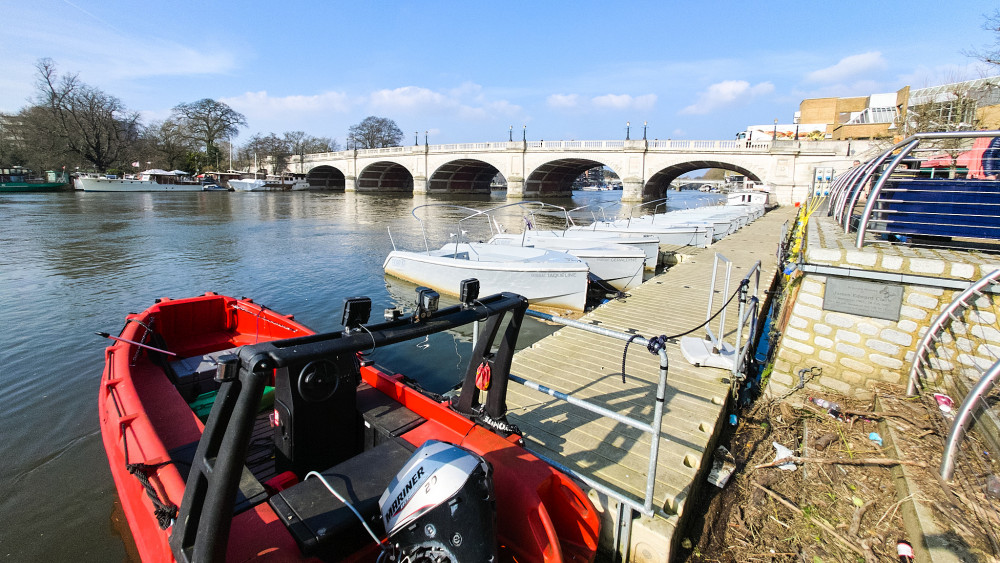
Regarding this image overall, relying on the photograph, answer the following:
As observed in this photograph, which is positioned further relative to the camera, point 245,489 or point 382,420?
point 382,420

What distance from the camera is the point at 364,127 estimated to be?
286ft

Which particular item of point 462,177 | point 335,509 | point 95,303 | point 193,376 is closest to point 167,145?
point 462,177

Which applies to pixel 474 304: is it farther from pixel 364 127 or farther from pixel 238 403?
pixel 364 127

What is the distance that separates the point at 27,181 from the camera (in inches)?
2154

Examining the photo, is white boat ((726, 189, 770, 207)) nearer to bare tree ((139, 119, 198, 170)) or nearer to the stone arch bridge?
the stone arch bridge

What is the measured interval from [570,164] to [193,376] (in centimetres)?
5023

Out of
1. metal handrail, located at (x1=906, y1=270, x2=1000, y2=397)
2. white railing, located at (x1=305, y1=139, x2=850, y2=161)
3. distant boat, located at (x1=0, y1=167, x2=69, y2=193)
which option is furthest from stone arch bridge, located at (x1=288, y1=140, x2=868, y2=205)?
distant boat, located at (x1=0, y1=167, x2=69, y2=193)

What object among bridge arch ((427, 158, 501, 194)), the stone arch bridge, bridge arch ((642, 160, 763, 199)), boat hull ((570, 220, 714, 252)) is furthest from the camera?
bridge arch ((427, 158, 501, 194))

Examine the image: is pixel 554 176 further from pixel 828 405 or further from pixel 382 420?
pixel 382 420

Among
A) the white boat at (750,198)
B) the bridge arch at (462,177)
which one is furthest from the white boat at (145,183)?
the white boat at (750,198)

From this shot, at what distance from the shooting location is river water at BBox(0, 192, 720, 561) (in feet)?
14.7

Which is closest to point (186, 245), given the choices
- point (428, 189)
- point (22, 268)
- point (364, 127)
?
point (22, 268)

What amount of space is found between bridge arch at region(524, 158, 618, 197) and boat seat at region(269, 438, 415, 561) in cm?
4585

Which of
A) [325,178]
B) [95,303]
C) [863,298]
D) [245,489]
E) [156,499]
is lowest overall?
[95,303]
